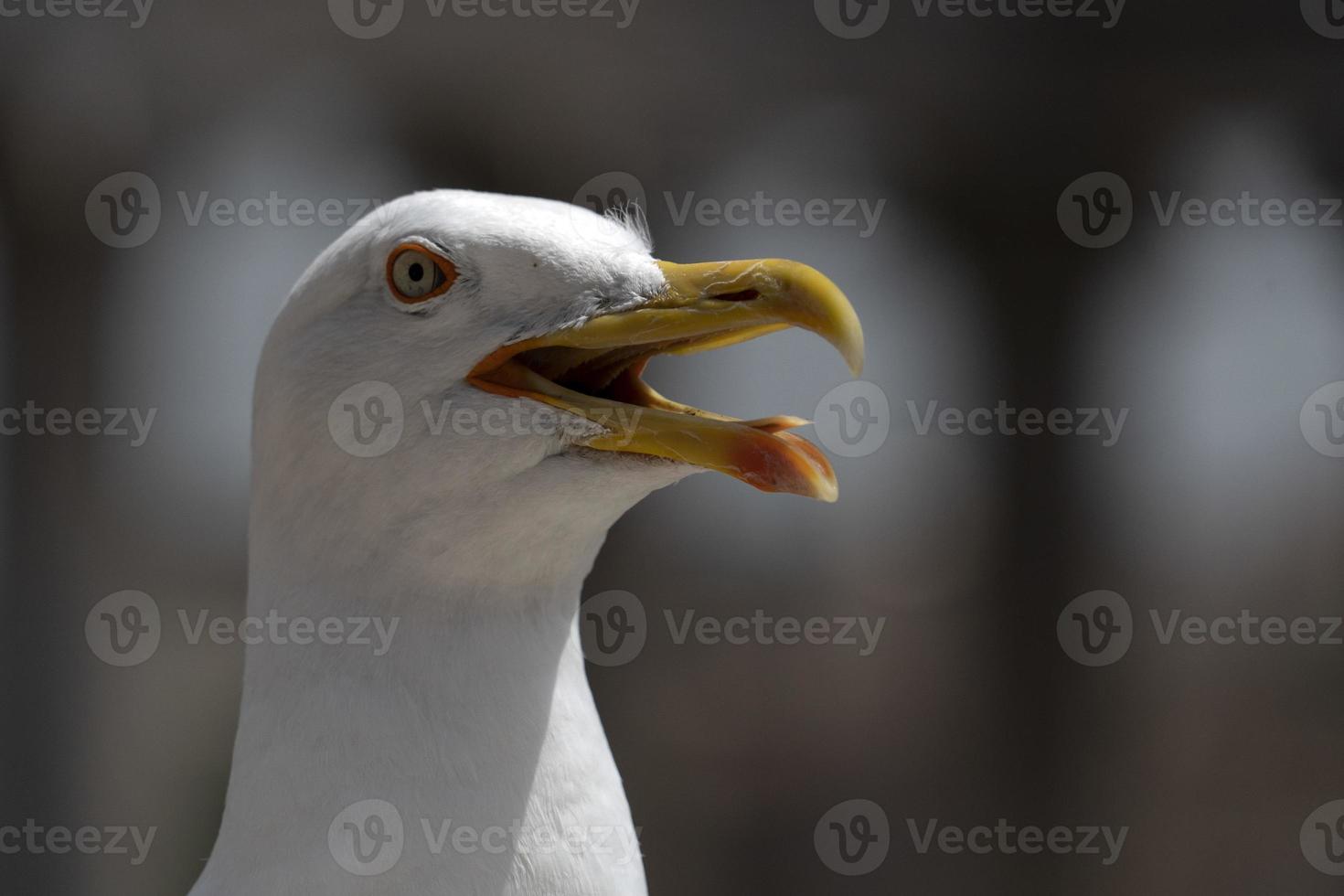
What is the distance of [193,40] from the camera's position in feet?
8.70

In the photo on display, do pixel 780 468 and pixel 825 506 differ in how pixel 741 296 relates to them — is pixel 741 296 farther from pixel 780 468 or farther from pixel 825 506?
pixel 825 506

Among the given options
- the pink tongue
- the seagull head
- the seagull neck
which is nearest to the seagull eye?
the seagull head

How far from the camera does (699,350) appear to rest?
3.60 feet

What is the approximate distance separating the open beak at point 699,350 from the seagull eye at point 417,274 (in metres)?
0.08

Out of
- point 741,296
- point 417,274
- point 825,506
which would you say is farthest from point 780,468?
point 825,506

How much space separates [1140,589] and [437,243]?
2.57 m

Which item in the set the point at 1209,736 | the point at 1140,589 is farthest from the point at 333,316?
the point at 1209,736

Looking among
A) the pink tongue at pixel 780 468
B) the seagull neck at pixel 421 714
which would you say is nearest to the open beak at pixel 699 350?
the pink tongue at pixel 780 468

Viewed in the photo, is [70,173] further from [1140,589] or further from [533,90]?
[1140,589]

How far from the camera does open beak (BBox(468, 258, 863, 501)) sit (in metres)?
0.96

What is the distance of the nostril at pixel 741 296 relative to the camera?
3.31 ft

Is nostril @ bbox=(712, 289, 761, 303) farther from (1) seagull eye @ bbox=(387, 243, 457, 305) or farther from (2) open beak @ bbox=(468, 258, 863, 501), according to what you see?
(1) seagull eye @ bbox=(387, 243, 457, 305)

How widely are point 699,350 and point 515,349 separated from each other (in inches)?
6.9

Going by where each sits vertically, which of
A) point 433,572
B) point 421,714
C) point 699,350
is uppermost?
point 699,350
